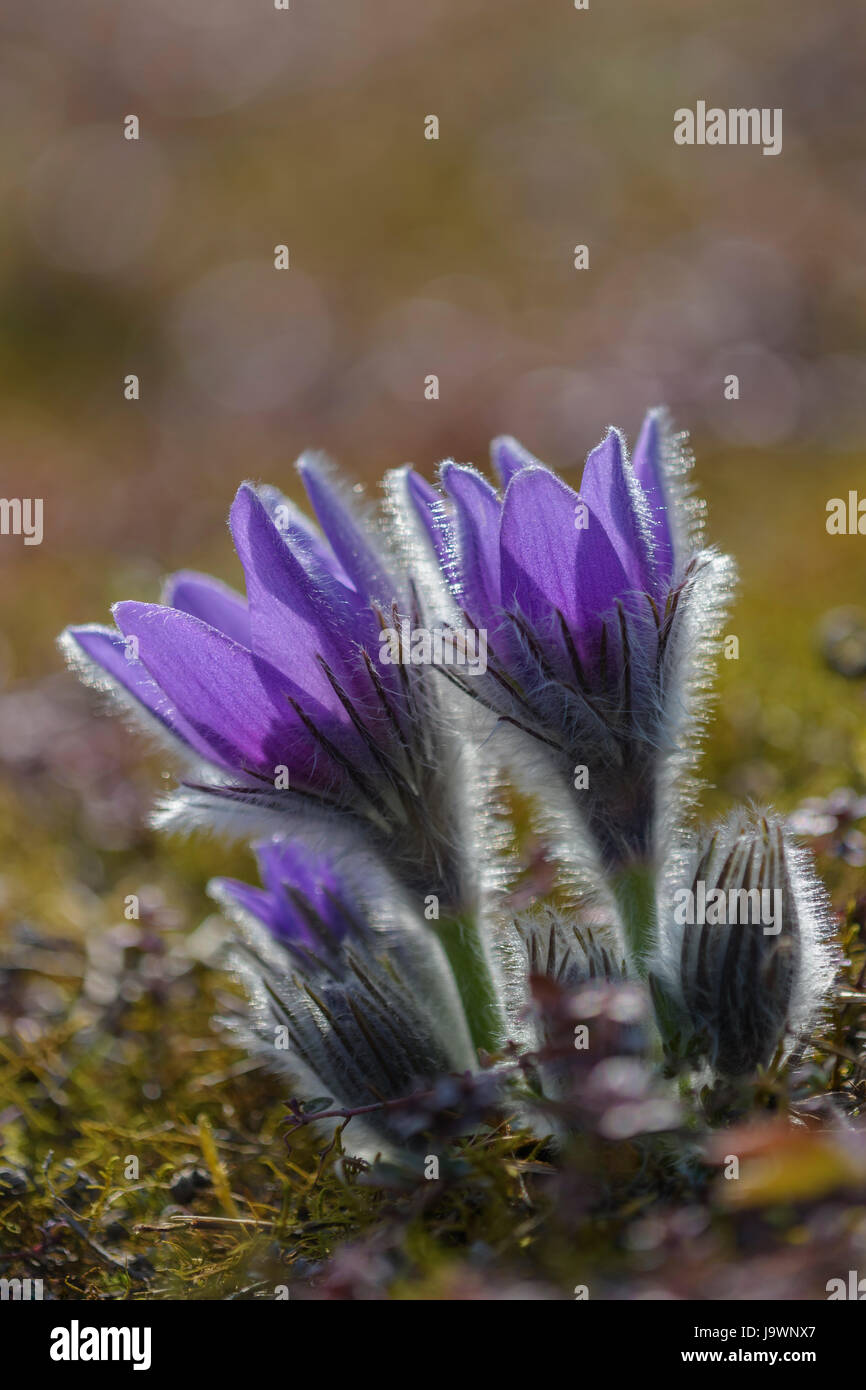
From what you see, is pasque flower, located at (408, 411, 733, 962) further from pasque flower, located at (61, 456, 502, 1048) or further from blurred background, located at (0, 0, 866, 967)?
blurred background, located at (0, 0, 866, 967)

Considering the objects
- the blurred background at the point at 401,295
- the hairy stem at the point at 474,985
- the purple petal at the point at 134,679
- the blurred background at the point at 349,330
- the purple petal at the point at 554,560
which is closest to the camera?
the purple petal at the point at 554,560

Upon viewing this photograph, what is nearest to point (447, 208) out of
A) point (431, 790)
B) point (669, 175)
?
point (669, 175)

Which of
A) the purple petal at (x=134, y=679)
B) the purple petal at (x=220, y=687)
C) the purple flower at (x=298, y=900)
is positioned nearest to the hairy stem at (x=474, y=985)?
the purple flower at (x=298, y=900)

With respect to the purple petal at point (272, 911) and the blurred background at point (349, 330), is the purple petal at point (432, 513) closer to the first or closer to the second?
Result: the purple petal at point (272, 911)

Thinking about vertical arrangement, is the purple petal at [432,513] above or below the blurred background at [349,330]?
Answer: below

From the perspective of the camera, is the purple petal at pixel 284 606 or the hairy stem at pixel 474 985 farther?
the hairy stem at pixel 474 985

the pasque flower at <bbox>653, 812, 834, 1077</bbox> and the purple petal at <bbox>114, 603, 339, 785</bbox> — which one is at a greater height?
the purple petal at <bbox>114, 603, 339, 785</bbox>

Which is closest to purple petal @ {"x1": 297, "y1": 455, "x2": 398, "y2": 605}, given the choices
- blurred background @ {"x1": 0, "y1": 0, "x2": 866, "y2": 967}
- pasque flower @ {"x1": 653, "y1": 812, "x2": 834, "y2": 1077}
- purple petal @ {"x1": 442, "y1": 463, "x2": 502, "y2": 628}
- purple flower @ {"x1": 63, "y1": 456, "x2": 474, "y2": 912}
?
purple flower @ {"x1": 63, "y1": 456, "x2": 474, "y2": 912}
